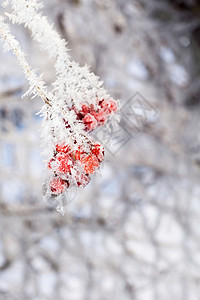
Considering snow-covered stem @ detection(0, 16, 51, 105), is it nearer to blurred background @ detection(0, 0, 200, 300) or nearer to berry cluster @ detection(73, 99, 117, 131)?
berry cluster @ detection(73, 99, 117, 131)

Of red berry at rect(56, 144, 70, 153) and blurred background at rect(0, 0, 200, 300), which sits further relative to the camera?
blurred background at rect(0, 0, 200, 300)

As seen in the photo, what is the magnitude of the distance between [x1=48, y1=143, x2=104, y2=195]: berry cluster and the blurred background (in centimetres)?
101

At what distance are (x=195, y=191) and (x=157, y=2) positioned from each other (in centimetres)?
83

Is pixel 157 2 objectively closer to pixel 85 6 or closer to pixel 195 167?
pixel 85 6

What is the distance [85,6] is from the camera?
4.51ft

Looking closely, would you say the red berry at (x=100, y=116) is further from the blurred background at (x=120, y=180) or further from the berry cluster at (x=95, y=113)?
the blurred background at (x=120, y=180)

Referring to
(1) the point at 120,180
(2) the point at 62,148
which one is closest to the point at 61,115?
(2) the point at 62,148

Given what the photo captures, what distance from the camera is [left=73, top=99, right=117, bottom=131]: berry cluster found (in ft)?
1.26

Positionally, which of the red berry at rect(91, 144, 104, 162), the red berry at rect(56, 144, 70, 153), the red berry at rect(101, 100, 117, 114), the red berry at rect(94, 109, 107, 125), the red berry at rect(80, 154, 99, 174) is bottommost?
the red berry at rect(80, 154, 99, 174)

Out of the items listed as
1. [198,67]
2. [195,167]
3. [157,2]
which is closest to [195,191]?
[195,167]

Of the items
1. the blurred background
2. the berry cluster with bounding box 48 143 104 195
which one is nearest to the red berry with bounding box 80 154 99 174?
the berry cluster with bounding box 48 143 104 195

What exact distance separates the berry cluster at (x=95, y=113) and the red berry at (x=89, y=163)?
5 centimetres

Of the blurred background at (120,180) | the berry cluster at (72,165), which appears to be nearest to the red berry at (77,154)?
the berry cluster at (72,165)

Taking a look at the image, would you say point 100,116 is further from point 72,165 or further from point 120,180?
point 120,180
